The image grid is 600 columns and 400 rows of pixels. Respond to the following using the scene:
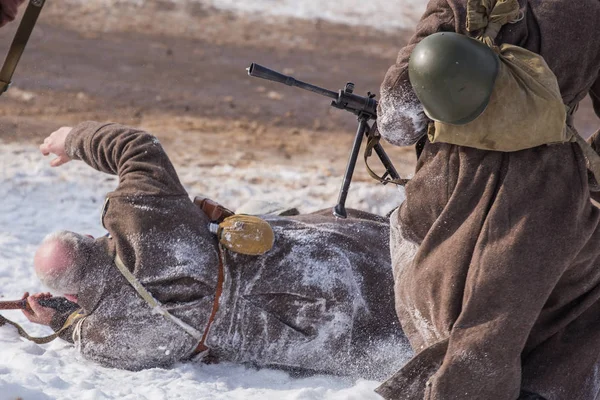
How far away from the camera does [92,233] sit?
13.9 ft

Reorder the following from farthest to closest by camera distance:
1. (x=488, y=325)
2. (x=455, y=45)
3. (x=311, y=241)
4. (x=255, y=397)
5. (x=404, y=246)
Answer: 1. (x=311, y=241)
2. (x=255, y=397)
3. (x=404, y=246)
4. (x=488, y=325)
5. (x=455, y=45)

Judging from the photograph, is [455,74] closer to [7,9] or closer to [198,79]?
[7,9]

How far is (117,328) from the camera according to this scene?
2973 mm

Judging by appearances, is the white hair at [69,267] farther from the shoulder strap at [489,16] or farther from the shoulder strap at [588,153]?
the shoulder strap at [588,153]

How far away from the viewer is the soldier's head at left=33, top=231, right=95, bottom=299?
2959 mm

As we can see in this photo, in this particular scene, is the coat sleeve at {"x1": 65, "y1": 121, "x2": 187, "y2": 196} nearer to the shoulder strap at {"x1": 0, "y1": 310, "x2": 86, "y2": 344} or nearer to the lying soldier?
the lying soldier

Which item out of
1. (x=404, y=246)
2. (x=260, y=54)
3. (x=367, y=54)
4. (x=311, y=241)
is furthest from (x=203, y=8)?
(x=404, y=246)

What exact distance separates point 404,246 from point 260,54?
5796 mm

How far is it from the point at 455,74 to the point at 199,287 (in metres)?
1.35

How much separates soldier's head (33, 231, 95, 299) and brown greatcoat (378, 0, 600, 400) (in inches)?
48.4

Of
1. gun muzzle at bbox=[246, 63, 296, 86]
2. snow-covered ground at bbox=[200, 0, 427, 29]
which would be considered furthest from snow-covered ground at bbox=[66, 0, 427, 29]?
gun muzzle at bbox=[246, 63, 296, 86]

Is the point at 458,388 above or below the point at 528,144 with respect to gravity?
below

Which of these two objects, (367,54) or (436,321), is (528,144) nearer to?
(436,321)

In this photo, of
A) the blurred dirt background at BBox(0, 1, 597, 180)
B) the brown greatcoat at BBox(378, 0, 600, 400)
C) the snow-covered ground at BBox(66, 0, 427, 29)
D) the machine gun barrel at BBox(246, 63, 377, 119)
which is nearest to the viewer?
the brown greatcoat at BBox(378, 0, 600, 400)
